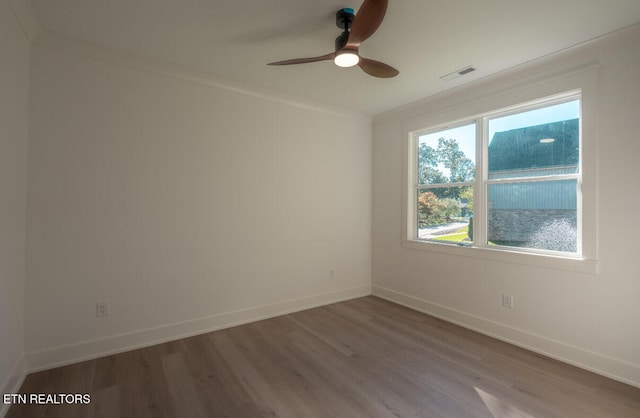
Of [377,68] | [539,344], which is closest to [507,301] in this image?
[539,344]

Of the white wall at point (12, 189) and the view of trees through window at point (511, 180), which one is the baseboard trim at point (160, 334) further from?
the view of trees through window at point (511, 180)

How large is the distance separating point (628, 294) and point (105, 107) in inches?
175

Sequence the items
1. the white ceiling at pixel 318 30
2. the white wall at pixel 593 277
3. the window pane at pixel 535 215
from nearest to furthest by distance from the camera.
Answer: the white ceiling at pixel 318 30 → the white wall at pixel 593 277 → the window pane at pixel 535 215

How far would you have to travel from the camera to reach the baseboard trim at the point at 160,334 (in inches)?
90.4

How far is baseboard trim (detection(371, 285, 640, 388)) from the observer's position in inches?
86.9

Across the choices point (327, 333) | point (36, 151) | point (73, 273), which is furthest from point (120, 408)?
point (36, 151)

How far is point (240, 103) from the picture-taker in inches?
126

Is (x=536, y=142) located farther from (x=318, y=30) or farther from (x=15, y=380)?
(x=15, y=380)

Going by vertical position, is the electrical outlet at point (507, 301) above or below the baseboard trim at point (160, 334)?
above

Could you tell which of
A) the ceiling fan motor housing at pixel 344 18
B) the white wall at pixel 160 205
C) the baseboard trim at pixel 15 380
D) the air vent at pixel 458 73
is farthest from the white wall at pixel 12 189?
the air vent at pixel 458 73

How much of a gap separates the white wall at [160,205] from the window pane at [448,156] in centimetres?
121

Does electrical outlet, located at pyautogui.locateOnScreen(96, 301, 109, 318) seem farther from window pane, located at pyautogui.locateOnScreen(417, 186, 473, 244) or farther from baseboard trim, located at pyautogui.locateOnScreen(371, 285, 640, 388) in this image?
window pane, located at pyautogui.locateOnScreen(417, 186, 473, 244)

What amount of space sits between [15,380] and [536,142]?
458 centimetres

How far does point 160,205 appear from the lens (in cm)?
276
